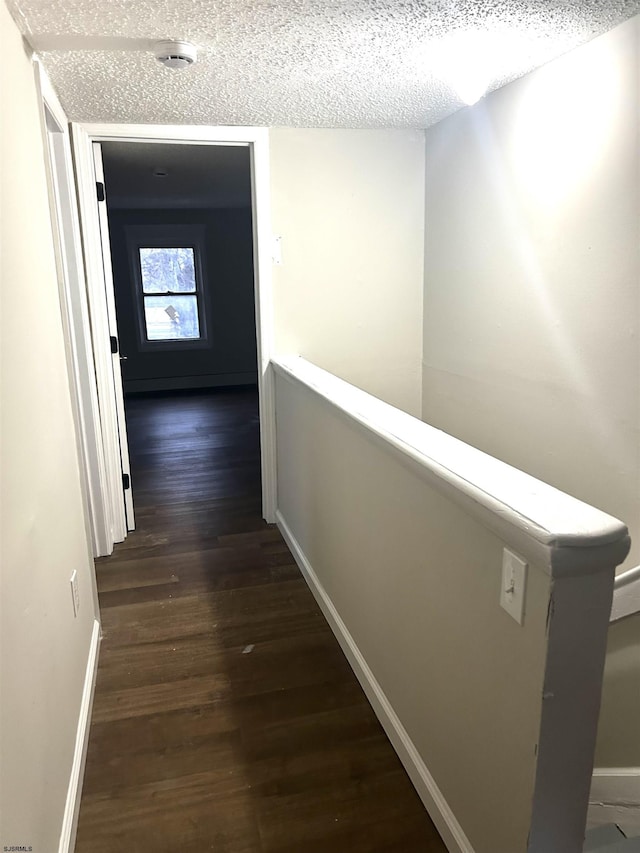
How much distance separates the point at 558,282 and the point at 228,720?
1.92 m

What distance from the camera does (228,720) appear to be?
209cm

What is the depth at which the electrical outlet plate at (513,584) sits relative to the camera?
3.82 feet

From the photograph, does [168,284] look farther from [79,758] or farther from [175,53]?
[79,758]

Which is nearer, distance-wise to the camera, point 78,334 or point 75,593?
point 75,593

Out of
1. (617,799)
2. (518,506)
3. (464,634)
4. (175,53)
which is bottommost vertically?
(617,799)

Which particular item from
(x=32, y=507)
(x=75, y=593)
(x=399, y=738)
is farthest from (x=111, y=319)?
(x=399, y=738)

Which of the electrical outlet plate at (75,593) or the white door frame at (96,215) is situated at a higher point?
the white door frame at (96,215)

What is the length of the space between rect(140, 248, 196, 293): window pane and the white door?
4291 mm

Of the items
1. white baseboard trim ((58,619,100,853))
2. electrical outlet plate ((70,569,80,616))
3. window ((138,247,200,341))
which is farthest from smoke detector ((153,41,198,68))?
window ((138,247,200,341))

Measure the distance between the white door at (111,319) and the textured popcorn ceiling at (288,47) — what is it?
1.20ft

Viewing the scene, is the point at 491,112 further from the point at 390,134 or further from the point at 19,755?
the point at 19,755

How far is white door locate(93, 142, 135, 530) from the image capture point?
310 cm

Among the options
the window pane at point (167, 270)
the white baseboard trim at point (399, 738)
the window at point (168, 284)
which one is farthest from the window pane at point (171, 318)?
the white baseboard trim at point (399, 738)

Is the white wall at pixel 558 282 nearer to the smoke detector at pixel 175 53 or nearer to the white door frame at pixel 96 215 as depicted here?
the white door frame at pixel 96 215
